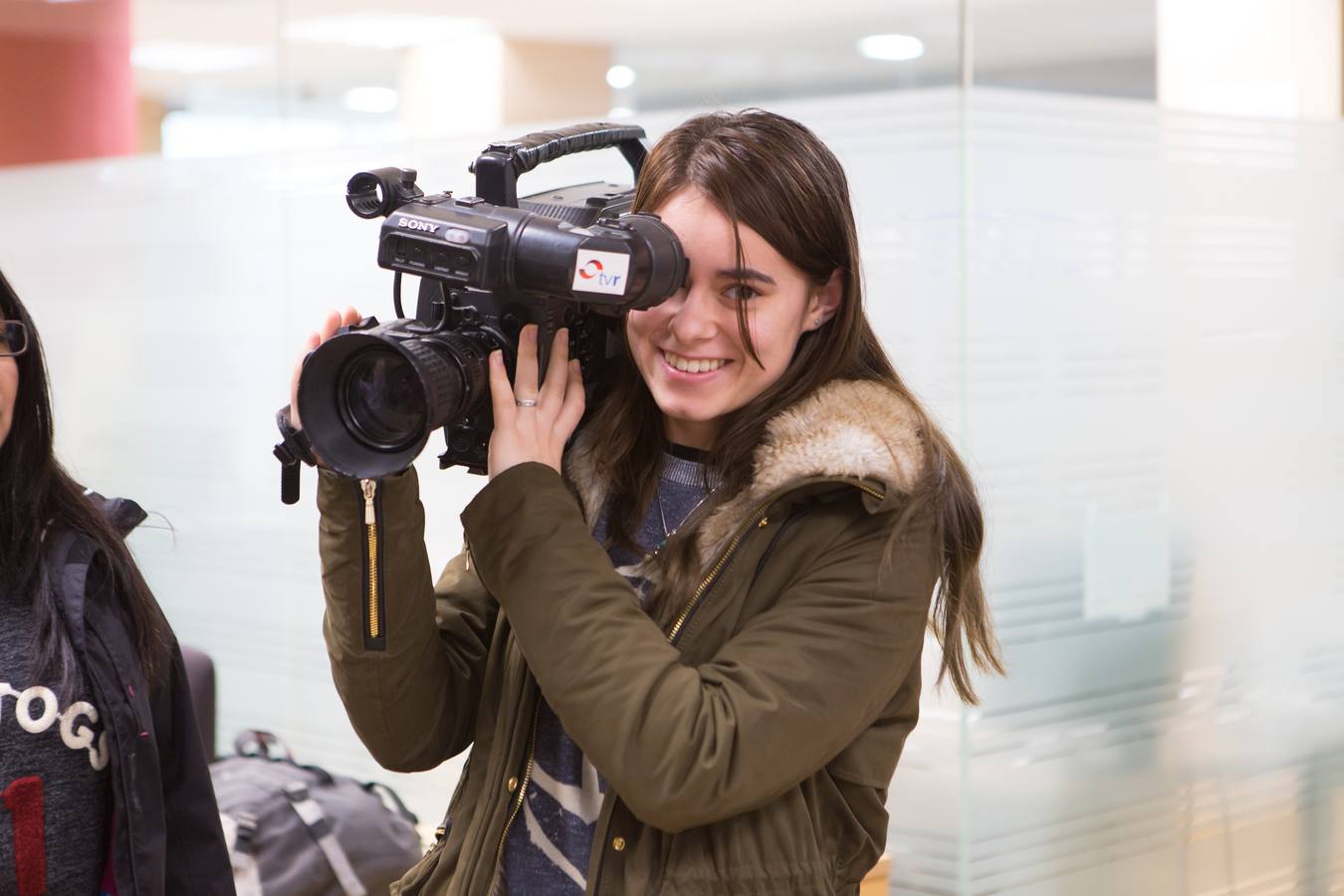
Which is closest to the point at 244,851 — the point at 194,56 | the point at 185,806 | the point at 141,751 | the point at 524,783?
the point at 185,806

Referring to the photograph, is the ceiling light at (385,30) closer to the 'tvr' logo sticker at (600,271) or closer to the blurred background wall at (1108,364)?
the blurred background wall at (1108,364)

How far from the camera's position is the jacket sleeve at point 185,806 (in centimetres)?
133

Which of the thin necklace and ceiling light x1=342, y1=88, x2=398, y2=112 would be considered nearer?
the thin necklace

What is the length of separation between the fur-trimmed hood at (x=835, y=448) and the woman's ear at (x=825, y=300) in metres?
0.05

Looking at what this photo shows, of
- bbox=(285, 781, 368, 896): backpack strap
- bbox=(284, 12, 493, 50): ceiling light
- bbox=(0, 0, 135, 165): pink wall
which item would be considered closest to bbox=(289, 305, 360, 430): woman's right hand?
bbox=(285, 781, 368, 896): backpack strap

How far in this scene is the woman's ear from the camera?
118 cm

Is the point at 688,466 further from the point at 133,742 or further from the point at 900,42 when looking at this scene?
the point at 900,42

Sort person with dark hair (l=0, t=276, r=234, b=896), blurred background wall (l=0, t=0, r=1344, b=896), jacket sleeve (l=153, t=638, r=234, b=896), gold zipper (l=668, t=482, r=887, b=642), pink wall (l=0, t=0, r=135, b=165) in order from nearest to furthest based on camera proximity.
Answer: gold zipper (l=668, t=482, r=887, b=642) → person with dark hair (l=0, t=276, r=234, b=896) → jacket sleeve (l=153, t=638, r=234, b=896) → blurred background wall (l=0, t=0, r=1344, b=896) → pink wall (l=0, t=0, r=135, b=165)

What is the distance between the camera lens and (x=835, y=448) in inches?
43.8

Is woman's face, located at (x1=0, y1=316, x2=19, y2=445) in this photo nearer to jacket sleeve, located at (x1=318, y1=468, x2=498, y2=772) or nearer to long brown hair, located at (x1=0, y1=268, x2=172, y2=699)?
long brown hair, located at (x1=0, y1=268, x2=172, y2=699)

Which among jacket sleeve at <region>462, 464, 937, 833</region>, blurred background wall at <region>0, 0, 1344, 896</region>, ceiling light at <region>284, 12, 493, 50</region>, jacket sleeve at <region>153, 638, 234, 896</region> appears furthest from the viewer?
ceiling light at <region>284, 12, 493, 50</region>

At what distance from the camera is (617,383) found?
4.11 feet

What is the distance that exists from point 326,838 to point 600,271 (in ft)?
5.79

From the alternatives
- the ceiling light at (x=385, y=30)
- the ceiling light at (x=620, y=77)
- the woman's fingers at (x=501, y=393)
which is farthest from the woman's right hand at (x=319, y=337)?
the ceiling light at (x=385, y=30)
